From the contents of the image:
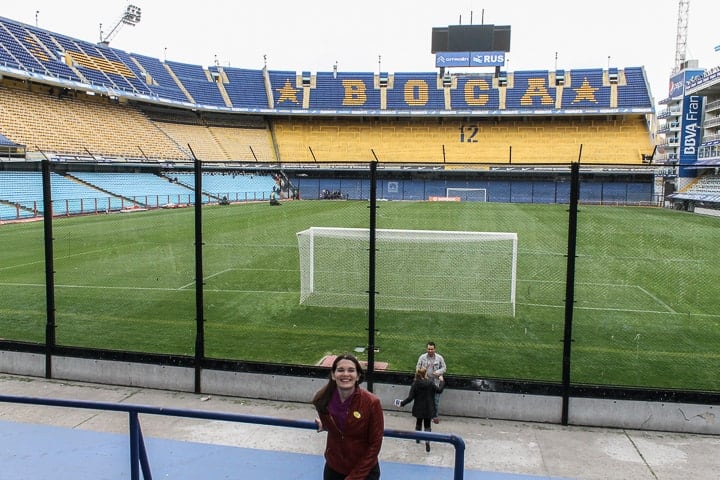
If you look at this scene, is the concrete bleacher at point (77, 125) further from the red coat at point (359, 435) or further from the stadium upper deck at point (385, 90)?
the red coat at point (359, 435)

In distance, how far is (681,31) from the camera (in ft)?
272

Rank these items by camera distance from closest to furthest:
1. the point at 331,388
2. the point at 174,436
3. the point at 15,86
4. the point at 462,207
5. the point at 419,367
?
the point at 331,388
the point at 174,436
the point at 419,367
the point at 462,207
the point at 15,86

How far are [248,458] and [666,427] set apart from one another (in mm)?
4828

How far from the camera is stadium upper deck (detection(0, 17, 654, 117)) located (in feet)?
191

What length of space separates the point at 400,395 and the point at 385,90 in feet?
202

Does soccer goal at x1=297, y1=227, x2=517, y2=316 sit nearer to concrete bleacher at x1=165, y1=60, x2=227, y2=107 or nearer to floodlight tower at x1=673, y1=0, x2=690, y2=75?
concrete bleacher at x1=165, y1=60, x2=227, y2=107

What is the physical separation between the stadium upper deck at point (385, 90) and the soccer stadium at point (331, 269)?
5.40 meters

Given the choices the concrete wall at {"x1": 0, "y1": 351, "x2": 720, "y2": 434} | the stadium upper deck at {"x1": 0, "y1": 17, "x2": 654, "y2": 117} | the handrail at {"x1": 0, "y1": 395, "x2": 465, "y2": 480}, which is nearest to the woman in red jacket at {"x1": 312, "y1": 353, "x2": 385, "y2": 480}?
the handrail at {"x1": 0, "y1": 395, "x2": 465, "y2": 480}

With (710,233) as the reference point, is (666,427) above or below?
below

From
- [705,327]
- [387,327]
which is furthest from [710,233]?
[387,327]

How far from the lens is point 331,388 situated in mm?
3855

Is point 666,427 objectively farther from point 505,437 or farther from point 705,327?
point 705,327

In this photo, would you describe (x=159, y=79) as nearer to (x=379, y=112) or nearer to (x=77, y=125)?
(x=77, y=125)

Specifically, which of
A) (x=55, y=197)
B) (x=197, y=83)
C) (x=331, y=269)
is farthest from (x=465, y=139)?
(x=331, y=269)
